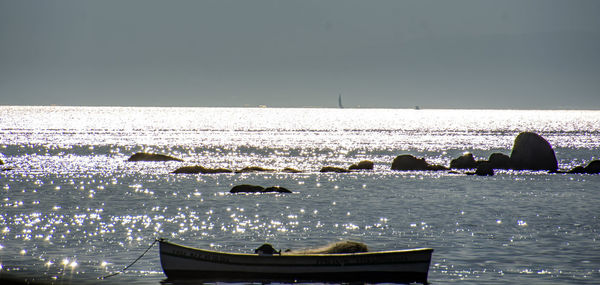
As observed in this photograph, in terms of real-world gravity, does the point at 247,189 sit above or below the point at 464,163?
below

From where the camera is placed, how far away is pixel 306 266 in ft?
78.2

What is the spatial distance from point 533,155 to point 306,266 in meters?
58.5

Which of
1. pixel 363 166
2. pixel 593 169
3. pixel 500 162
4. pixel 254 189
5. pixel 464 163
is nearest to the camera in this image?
pixel 254 189

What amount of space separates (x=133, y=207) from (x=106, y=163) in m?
46.7

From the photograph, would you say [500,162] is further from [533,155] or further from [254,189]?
[254,189]

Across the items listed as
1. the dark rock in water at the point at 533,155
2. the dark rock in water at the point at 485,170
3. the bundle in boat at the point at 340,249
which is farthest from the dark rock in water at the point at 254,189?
the dark rock in water at the point at 533,155

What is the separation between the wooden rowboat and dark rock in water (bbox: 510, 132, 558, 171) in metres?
55.7

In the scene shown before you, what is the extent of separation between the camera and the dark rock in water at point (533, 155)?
77.1 meters

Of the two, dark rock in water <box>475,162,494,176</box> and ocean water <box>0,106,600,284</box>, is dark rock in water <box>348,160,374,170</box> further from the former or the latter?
dark rock in water <box>475,162,494,176</box>

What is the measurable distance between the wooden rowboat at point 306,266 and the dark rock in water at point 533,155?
183 ft

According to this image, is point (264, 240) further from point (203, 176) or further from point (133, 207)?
point (203, 176)

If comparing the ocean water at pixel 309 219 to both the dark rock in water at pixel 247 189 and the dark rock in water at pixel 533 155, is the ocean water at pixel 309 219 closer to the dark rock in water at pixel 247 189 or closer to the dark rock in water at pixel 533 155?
the dark rock in water at pixel 247 189

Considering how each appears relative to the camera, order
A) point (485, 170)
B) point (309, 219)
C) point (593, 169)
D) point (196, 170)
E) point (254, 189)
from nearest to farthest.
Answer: point (309, 219) → point (254, 189) → point (485, 170) → point (593, 169) → point (196, 170)

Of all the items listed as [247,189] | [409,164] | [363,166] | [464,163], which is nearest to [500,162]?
[464,163]
